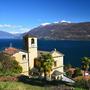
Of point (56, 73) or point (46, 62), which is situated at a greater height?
point (46, 62)

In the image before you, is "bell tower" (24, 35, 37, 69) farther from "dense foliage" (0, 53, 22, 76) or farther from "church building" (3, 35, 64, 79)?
"dense foliage" (0, 53, 22, 76)

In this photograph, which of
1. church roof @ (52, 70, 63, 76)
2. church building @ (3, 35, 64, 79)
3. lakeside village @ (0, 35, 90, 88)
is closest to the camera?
lakeside village @ (0, 35, 90, 88)

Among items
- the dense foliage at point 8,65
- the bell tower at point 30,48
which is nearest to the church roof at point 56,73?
the bell tower at point 30,48

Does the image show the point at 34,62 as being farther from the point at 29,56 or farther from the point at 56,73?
the point at 56,73

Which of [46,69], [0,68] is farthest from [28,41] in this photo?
[0,68]

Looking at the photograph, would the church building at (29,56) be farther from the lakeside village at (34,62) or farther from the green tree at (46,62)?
the green tree at (46,62)

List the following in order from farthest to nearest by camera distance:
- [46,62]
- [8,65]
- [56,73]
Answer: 1. [56,73]
2. [46,62]
3. [8,65]

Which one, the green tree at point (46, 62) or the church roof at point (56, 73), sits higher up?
the green tree at point (46, 62)

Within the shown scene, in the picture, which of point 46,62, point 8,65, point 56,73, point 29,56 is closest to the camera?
point 8,65

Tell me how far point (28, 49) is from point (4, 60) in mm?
11737

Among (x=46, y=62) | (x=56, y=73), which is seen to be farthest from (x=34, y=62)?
(x=46, y=62)

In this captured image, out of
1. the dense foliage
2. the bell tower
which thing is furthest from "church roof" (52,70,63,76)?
the dense foliage

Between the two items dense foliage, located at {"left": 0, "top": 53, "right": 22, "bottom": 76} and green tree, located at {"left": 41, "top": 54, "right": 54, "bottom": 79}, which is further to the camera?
green tree, located at {"left": 41, "top": 54, "right": 54, "bottom": 79}

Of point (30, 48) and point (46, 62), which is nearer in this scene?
point (46, 62)
